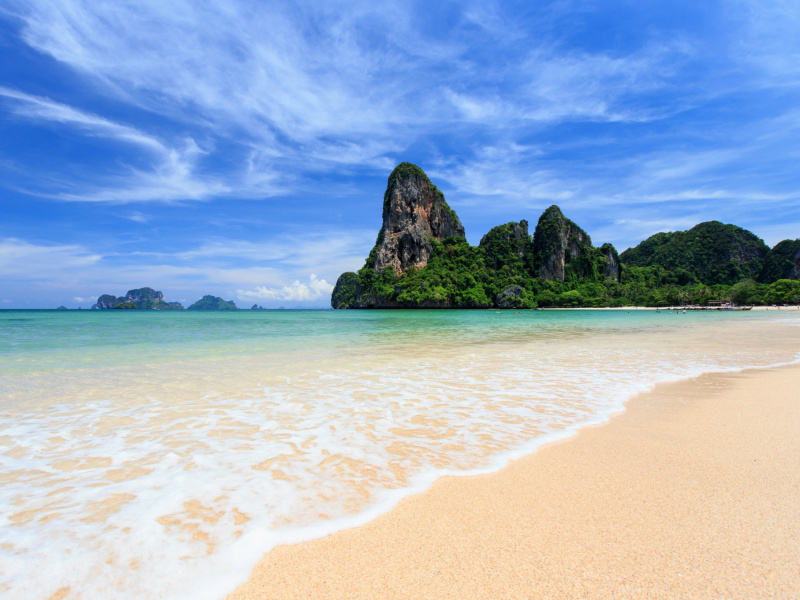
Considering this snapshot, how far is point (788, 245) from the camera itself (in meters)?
112

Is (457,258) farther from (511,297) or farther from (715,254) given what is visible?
(715,254)

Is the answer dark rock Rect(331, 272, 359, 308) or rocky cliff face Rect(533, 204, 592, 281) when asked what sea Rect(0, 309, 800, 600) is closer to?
rocky cliff face Rect(533, 204, 592, 281)

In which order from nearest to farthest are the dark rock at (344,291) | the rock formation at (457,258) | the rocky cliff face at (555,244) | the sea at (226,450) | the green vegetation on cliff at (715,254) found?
1. the sea at (226,450)
2. the rock formation at (457,258)
3. the rocky cliff face at (555,244)
4. the green vegetation on cliff at (715,254)
5. the dark rock at (344,291)

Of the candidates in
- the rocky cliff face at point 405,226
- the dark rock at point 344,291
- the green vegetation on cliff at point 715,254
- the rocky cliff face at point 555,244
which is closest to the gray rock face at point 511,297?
the rocky cliff face at point 555,244

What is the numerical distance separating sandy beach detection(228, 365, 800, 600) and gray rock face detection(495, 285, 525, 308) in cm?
10460

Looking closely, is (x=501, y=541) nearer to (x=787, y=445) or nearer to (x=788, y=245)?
(x=787, y=445)

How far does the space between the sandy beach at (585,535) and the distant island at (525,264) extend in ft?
313

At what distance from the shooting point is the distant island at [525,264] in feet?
349

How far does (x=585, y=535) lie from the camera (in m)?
2.14

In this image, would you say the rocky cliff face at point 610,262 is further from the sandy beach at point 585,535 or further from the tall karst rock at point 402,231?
the sandy beach at point 585,535

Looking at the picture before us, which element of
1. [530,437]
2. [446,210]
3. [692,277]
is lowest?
[530,437]

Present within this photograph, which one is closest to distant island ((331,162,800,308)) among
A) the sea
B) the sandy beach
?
the sea

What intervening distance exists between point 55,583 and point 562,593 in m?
2.59

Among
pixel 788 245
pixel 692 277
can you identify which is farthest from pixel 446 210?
pixel 788 245
